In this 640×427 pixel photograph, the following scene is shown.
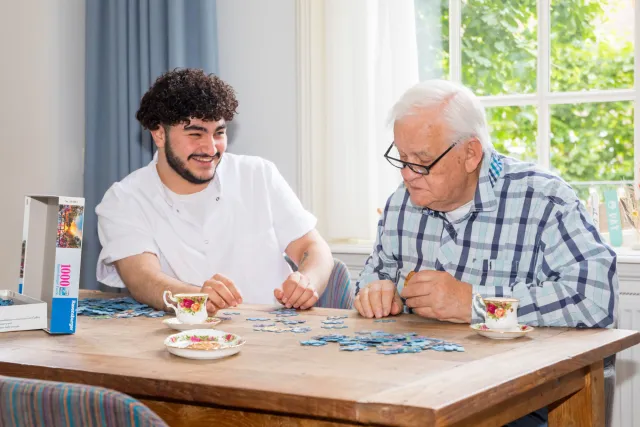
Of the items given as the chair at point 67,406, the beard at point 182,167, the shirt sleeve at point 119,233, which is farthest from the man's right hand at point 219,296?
the chair at point 67,406

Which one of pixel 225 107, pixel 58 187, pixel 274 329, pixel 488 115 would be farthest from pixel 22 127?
pixel 274 329

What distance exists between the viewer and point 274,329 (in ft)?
7.03

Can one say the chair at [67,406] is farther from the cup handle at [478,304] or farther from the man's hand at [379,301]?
the man's hand at [379,301]

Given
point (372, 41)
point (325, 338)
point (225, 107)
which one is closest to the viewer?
point (325, 338)

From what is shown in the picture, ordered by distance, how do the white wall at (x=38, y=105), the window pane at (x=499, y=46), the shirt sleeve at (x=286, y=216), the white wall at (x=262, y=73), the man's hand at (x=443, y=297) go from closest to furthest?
the man's hand at (x=443, y=297), the shirt sleeve at (x=286, y=216), the window pane at (x=499, y=46), the white wall at (x=262, y=73), the white wall at (x=38, y=105)

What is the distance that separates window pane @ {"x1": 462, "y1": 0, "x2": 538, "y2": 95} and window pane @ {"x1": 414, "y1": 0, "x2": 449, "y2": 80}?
0.26 feet

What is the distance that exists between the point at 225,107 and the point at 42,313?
1.11 metres

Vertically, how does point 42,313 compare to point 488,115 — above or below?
below

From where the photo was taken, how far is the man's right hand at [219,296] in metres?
2.37

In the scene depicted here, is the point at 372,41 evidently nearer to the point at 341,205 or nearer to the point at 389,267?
the point at 341,205

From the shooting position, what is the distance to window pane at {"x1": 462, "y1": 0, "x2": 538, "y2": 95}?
367 centimetres

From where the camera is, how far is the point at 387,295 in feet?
7.61

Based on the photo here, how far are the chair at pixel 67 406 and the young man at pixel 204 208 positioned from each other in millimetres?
1611

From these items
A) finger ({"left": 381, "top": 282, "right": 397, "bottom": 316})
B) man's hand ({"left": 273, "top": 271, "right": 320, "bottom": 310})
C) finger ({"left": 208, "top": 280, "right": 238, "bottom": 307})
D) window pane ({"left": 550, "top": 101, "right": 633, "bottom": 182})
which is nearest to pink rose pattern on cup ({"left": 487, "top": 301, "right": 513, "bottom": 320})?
finger ({"left": 381, "top": 282, "right": 397, "bottom": 316})
